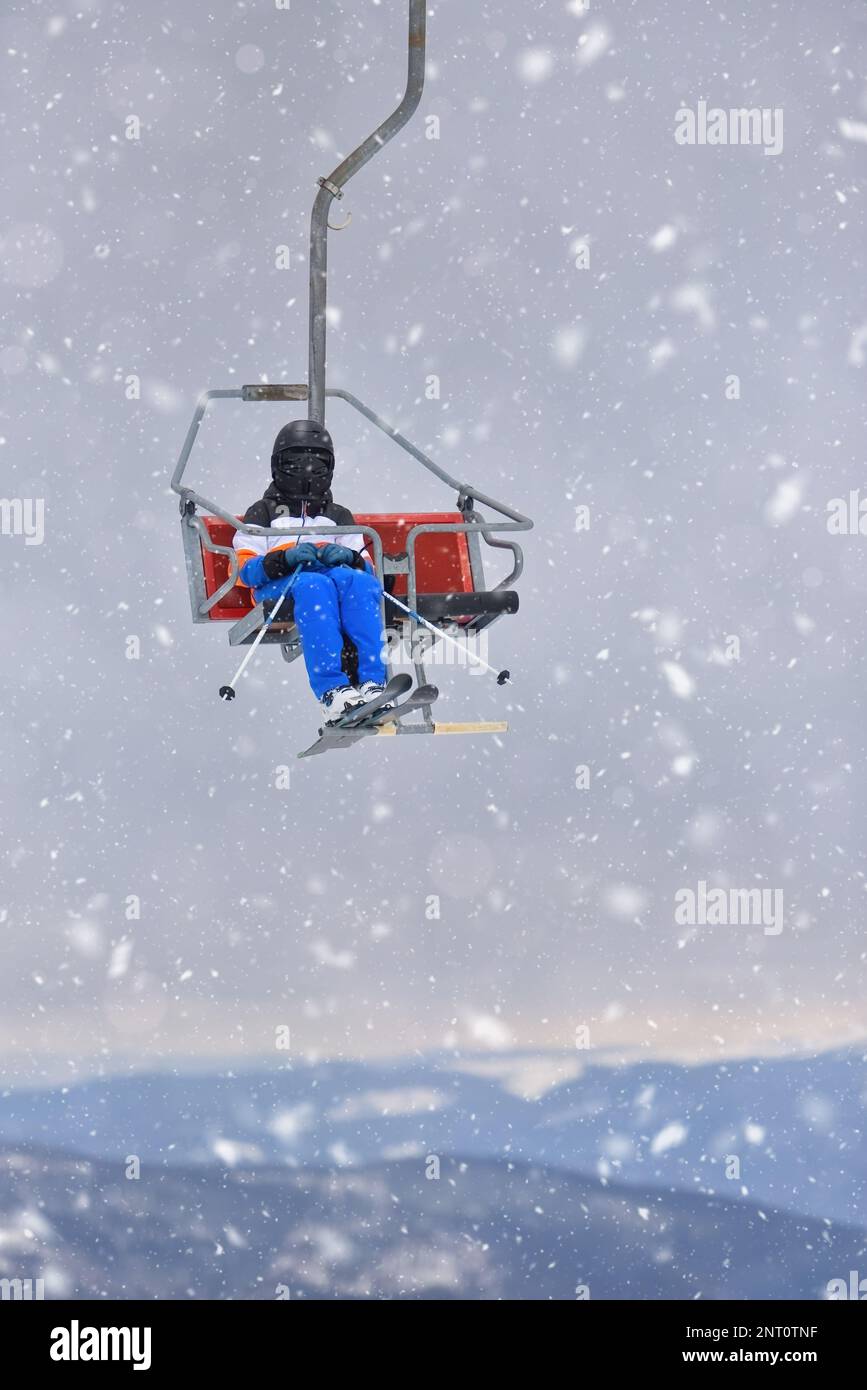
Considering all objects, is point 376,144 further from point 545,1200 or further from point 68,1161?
point 68,1161

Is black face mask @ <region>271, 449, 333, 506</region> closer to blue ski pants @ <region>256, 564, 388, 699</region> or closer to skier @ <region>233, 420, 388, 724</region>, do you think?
skier @ <region>233, 420, 388, 724</region>

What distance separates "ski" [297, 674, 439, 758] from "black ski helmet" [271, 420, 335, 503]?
0.92 meters

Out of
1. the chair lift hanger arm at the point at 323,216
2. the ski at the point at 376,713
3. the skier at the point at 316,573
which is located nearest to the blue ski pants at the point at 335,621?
the skier at the point at 316,573

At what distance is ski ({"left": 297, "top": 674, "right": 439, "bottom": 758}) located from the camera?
206 inches

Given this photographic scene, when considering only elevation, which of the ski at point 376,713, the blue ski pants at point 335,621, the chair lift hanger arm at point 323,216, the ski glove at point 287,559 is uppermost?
the chair lift hanger arm at point 323,216

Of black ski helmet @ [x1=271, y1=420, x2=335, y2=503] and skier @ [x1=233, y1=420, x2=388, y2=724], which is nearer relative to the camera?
skier @ [x1=233, y1=420, x2=388, y2=724]

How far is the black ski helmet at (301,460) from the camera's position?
574cm

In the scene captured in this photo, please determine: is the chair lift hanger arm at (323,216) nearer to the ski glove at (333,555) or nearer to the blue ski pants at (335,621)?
the ski glove at (333,555)

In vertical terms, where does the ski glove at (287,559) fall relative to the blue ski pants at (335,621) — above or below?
above

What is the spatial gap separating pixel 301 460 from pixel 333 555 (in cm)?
46

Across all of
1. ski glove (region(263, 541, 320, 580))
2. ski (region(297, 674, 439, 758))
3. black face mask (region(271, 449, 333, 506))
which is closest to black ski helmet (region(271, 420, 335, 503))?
black face mask (region(271, 449, 333, 506))

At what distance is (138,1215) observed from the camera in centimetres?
1511

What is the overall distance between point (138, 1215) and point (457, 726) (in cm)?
1126

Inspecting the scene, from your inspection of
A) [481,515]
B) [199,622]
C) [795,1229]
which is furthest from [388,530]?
[795,1229]
